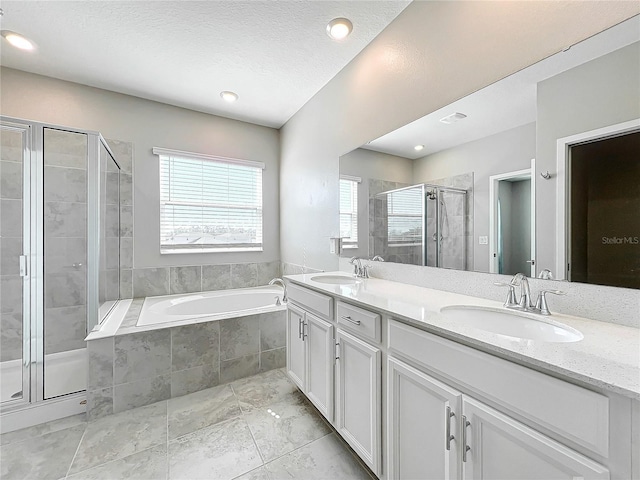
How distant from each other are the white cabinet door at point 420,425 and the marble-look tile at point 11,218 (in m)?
2.78

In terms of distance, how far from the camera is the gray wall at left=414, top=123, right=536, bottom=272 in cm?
120

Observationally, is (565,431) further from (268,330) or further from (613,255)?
(268,330)

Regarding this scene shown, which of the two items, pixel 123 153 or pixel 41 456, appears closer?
pixel 41 456

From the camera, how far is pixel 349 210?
7.46ft

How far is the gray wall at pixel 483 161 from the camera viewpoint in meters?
1.20

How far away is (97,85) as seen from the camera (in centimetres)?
254

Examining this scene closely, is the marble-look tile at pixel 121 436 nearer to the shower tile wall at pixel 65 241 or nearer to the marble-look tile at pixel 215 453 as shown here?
the marble-look tile at pixel 215 453

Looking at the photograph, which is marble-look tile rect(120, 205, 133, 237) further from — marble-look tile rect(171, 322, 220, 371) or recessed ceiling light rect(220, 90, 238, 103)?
recessed ceiling light rect(220, 90, 238, 103)

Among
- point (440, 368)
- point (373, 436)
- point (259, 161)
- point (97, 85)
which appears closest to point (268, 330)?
point (373, 436)

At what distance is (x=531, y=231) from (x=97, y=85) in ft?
11.7

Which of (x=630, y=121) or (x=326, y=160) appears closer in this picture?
(x=630, y=121)

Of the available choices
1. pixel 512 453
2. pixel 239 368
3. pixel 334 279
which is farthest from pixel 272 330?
pixel 512 453

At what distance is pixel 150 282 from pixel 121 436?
1517 mm

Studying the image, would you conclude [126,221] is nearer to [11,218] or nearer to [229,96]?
[11,218]
